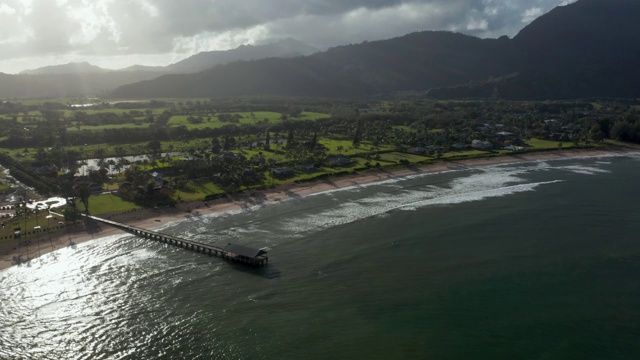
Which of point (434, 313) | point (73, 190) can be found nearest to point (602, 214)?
point (434, 313)

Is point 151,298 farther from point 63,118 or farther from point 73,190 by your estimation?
point 63,118

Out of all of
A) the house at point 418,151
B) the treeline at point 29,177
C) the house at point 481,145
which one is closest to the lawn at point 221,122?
the treeline at point 29,177

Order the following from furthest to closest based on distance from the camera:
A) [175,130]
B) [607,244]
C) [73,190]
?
[175,130], [73,190], [607,244]

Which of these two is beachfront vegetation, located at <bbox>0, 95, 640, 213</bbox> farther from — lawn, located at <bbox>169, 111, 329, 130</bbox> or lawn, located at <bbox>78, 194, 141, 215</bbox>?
lawn, located at <bbox>169, 111, 329, 130</bbox>

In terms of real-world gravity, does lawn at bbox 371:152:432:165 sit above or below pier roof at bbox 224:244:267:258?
above

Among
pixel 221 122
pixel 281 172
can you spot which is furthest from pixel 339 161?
pixel 221 122

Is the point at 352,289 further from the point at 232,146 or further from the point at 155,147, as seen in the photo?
the point at 155,147

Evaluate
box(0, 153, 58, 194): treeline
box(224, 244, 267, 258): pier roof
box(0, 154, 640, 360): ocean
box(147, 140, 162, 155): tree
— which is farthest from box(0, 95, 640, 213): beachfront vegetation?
box(224, 244, 267, 258): pier roof
